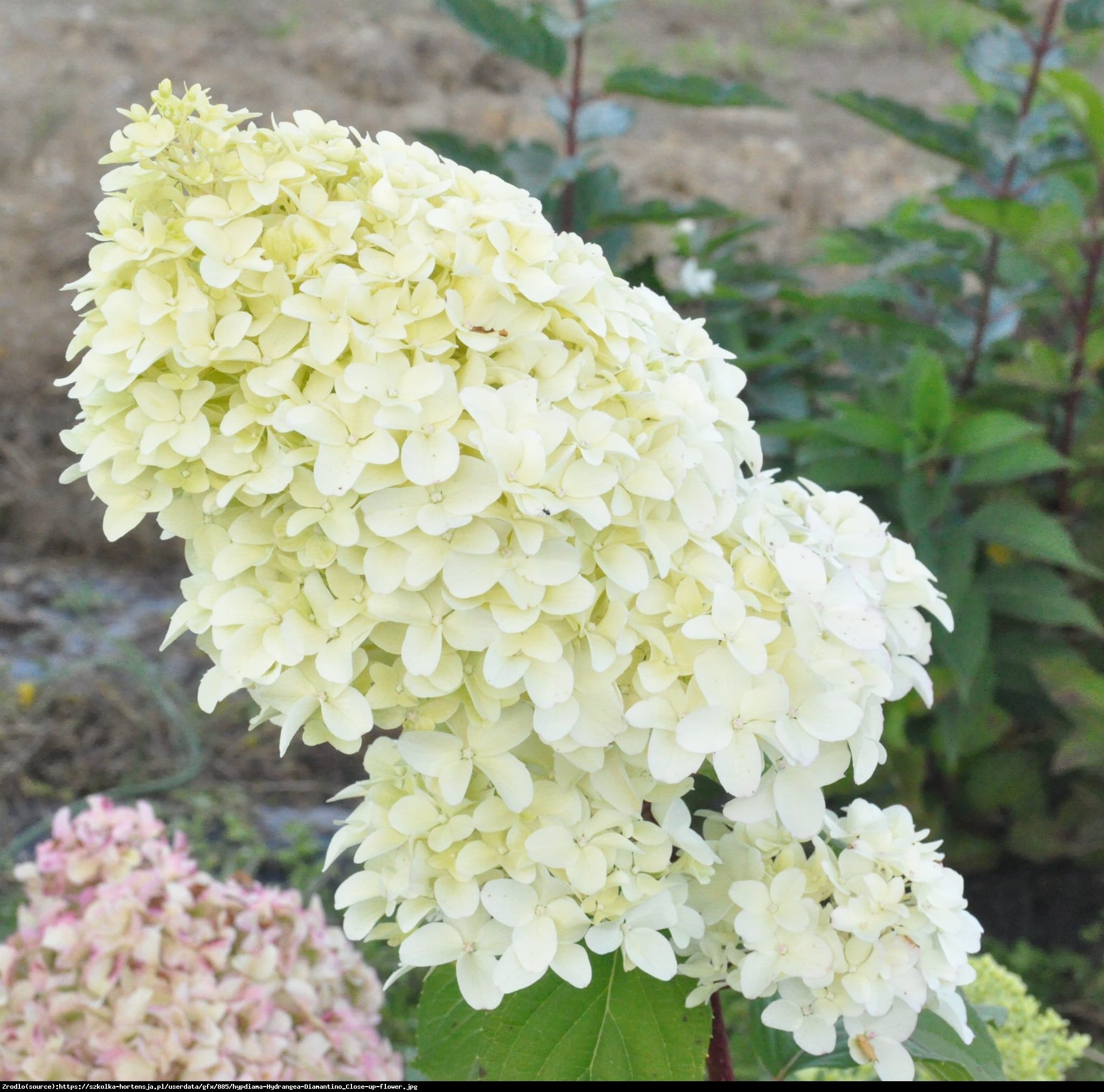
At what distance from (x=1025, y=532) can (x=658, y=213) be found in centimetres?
78

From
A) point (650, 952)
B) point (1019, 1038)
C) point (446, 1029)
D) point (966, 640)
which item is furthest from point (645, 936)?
point (966, 640)

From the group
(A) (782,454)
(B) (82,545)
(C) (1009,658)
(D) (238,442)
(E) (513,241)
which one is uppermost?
(E) (513,241)

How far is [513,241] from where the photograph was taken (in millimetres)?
773

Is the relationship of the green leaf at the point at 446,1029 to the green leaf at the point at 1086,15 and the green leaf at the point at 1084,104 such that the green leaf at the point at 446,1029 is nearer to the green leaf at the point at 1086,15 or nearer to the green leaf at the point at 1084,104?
the green leaf at the point at 1084,104

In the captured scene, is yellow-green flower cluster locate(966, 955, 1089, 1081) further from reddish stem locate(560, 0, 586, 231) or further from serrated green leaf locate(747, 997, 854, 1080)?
reddish stem locate(560, 0, 586, 231)

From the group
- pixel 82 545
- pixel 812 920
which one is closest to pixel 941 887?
pixel 812 920

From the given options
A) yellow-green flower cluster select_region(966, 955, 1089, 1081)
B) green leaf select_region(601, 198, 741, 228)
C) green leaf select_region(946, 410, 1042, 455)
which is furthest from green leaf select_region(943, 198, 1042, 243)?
yellow-green flower cluster select_region(966, 955, 1089, 1081)

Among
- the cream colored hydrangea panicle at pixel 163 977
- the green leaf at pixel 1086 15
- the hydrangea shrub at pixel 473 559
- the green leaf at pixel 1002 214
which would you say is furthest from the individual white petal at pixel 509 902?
the green leaf at pixel 1086 15

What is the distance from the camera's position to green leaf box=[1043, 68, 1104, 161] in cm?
175

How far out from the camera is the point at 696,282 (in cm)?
221

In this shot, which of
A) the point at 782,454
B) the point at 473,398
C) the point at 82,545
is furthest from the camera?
the point at 82,545

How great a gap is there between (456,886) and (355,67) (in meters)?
3.96

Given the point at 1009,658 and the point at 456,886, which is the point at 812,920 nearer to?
the point at 456,886

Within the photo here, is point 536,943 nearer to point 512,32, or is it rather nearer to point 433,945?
point 433,945
